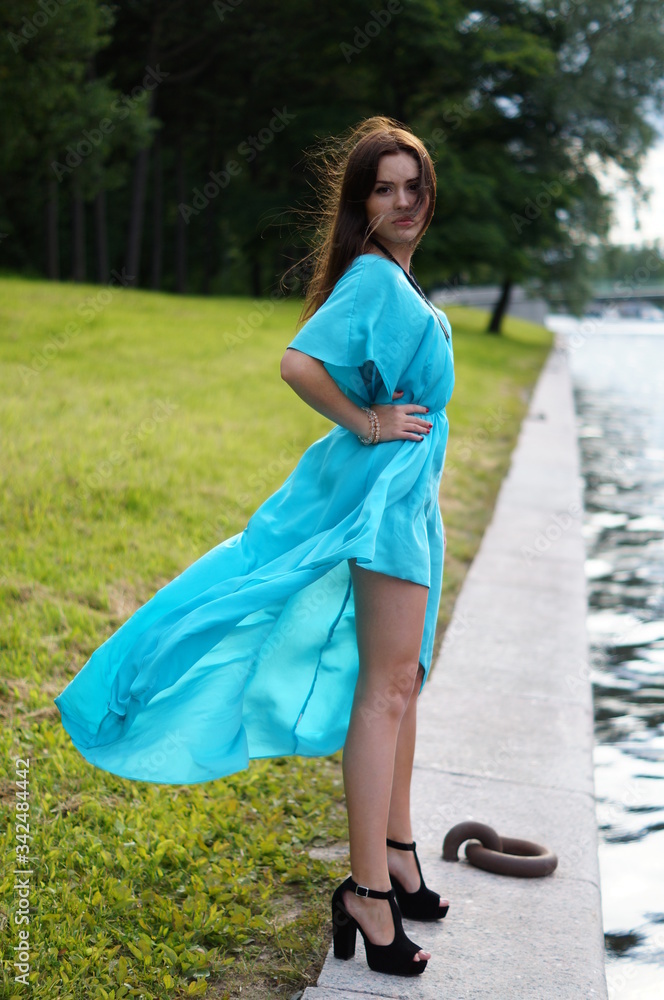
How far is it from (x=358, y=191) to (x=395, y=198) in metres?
0.10

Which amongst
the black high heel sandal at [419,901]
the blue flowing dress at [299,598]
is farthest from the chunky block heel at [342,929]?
the blue flowing dress at [299,598]

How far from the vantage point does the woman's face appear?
2311 mm

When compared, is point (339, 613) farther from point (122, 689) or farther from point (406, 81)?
point (406, 81)

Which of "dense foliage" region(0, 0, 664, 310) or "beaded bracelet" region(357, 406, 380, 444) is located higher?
"dense foliage" region(0, 0, 664, 310)

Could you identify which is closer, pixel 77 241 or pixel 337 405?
pixel 337 405

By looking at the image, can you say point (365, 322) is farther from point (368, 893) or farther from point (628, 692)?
point (628, 692)

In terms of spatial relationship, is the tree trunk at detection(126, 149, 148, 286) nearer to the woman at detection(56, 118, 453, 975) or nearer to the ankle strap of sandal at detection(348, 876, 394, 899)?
the woman at detection(56, 118, 453, 975)

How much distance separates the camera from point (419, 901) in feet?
8.57

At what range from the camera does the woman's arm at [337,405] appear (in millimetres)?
2281

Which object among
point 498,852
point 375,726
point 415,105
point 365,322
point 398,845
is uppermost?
point 415,105

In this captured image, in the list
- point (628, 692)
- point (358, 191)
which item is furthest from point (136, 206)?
point (358, 191)

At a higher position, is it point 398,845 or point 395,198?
point 395,198

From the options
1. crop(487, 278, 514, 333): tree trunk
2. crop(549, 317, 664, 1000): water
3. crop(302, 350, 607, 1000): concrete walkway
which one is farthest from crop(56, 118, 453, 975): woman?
crop(487, 278, 514, 333): tree trunk

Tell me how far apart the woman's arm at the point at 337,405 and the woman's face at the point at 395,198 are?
1.18 feet
